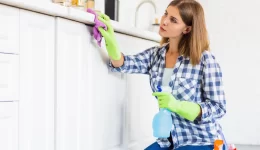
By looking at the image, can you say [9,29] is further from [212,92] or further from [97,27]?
[212,92]

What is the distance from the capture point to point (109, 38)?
1.56 metres

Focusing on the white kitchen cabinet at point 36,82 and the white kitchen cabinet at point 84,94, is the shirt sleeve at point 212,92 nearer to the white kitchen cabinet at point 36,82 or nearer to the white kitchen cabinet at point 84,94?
the white kitchen cabinet at point 84,94

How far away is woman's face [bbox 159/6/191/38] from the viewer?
5.39 feet

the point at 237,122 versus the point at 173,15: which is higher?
the point at 173,15

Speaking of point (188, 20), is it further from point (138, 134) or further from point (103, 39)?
point (138, 134)

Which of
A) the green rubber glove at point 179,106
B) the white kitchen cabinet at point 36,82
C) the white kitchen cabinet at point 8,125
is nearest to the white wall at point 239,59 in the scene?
the green rubber glove at point 179,106

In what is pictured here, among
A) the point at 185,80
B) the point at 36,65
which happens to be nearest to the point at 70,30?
the point at 36,65

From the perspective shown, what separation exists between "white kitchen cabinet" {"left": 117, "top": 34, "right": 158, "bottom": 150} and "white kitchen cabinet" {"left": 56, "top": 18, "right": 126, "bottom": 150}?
4.7 inches

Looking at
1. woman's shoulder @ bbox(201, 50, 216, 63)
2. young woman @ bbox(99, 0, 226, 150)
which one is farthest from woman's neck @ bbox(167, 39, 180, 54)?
woman's shoulder @ bbox(201, 50, 216, 63)

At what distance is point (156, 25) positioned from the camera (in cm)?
302

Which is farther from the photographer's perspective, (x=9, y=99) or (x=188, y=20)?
(x=188, y=20)

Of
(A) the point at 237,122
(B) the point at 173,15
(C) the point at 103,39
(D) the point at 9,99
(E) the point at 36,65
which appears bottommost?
(A) the point at 237,122

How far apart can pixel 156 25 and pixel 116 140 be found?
1422 mm

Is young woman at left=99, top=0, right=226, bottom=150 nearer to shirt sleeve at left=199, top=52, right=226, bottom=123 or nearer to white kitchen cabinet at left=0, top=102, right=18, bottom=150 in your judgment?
shirt sleeve at left=199, top=52, right=226, bottom=123
